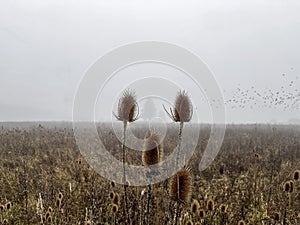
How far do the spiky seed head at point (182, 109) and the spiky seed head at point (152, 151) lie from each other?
0.34 metres

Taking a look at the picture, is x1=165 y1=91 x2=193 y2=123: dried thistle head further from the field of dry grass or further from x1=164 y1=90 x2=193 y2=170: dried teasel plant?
the field of dry grass

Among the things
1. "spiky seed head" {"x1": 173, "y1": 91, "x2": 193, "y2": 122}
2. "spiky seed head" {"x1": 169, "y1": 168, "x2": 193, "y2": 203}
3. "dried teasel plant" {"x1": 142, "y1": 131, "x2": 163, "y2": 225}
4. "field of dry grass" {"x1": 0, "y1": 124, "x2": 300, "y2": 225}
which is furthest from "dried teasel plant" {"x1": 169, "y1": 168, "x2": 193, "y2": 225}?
"spiky seed head" {"x1": 173, "y1": 91, "x2": 193, "y2": 122}

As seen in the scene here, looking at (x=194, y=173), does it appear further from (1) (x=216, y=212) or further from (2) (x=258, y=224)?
(2) (x=258, y=224)

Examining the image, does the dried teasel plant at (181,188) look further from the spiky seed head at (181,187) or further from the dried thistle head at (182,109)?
the dried thistle head at (182,109)

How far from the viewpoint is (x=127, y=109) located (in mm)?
3439

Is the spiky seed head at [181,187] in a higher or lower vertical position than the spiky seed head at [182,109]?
lower

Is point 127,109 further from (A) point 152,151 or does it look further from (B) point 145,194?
(B) point 145,194

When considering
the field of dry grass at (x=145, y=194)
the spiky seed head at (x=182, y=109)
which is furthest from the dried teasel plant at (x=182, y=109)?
the field of dry grass at (x=145, y=194)

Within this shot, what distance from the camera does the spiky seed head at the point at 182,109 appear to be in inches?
124

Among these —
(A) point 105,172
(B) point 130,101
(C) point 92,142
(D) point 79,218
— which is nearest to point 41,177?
(A) point 105,172

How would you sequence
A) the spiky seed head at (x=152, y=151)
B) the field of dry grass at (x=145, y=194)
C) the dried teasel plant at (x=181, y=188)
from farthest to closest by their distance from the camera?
1. the field of dry grass at (x=145, y=194)
2. the spiky seed head at (x=152, y=151)
3. the dried teasel plant at (x=181, y=188)

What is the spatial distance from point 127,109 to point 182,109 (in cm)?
64

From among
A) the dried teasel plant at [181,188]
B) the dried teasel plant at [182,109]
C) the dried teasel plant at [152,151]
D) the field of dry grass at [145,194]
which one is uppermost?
the dried teasel plant at [182,109]

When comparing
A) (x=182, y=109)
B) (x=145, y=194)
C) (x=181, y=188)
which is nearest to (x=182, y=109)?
(x=182, y=109)
